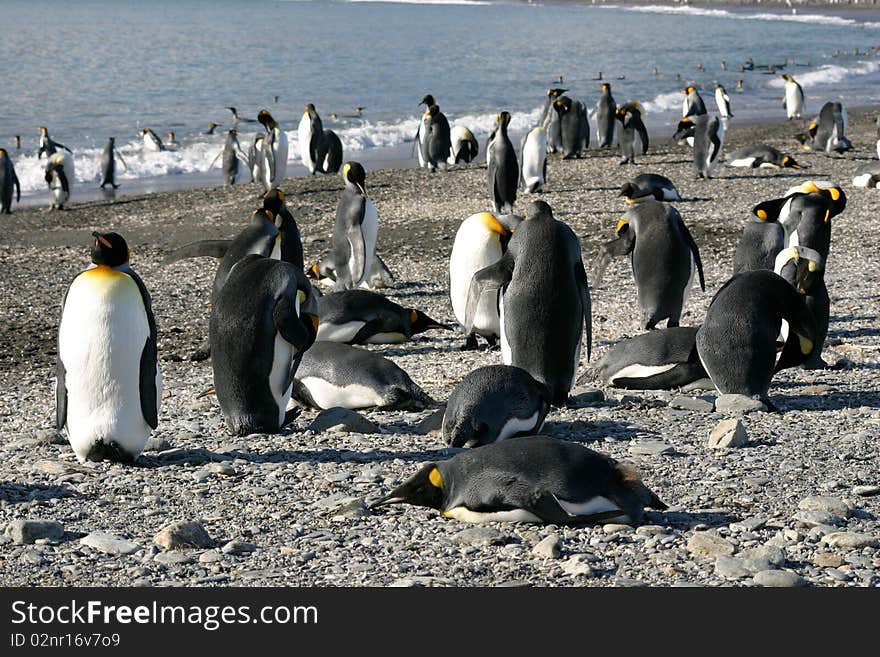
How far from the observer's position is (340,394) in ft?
20.1

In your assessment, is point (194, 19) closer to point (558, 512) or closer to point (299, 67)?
point (299, 67)

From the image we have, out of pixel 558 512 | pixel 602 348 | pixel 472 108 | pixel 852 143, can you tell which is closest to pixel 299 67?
pixel 472 108

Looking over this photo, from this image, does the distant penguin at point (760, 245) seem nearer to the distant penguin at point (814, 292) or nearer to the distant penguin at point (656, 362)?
the distant penguin at point (814, 292)

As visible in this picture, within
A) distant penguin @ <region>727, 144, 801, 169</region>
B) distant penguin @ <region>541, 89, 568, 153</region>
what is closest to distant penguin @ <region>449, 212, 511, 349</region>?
distant penguin @ <region>727, 144, 801, 169</region>

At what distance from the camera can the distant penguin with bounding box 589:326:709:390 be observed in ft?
20.3

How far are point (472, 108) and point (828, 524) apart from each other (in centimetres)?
3026

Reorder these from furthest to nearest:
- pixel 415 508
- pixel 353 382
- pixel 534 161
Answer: pixel 534 161 < pixel 353 382 < pixel 415 508

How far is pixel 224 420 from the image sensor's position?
5.87 m

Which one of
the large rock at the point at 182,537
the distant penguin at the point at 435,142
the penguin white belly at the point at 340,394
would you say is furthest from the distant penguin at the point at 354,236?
the distant penguin at the point at 435,142

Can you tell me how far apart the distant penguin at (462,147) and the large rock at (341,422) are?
14.8 m

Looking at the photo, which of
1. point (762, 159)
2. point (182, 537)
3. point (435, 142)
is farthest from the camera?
point (435, 142)

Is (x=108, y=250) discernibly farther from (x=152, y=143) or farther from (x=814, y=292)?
(x=152, y=143)

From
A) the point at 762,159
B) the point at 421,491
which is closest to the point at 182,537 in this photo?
the point at 421,491

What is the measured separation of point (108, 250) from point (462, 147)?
15602 millimetres
